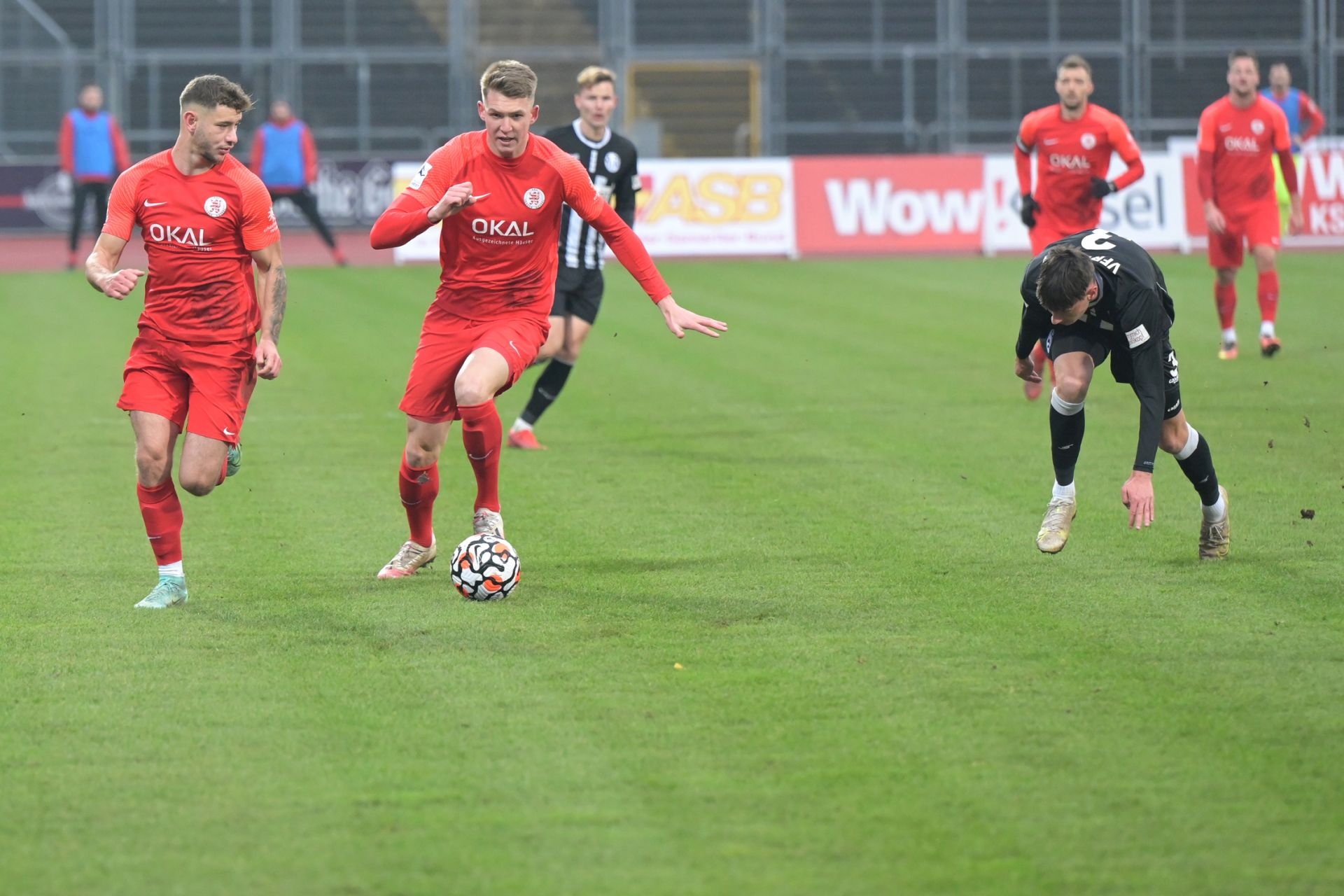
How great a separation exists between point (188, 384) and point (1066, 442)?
350 centimetres

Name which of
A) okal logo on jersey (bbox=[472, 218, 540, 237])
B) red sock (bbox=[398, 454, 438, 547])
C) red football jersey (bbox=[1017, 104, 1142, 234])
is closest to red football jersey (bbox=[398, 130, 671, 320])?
okal logo on jersey (bbox=[472, 218, 540, 237])

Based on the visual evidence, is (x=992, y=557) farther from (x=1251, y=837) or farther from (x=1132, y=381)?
(x=1251, y=837)

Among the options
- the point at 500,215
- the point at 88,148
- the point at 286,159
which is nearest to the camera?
the point at 500,215

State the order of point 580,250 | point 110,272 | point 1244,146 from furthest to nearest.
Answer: point 1244,146, point 580,250, point 110,272

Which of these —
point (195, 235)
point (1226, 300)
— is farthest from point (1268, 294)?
point (195, 235)

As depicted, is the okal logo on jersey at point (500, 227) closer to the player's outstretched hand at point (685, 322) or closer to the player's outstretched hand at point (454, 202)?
the player's outstretched hand at point (454, 202)

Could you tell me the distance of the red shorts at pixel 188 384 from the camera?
700cm

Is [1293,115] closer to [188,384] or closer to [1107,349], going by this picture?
[1107,349]

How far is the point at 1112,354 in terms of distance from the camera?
7.44 m

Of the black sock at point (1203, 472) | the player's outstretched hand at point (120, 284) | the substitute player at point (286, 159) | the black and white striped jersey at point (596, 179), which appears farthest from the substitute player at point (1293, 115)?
the player's outstretched hand at point (120, 284)

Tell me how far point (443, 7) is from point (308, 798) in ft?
98.0

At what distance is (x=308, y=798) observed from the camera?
15.6 feet

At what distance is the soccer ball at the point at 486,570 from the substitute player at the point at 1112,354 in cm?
210

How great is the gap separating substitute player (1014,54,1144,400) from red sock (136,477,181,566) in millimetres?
6907
